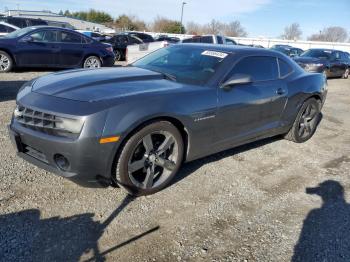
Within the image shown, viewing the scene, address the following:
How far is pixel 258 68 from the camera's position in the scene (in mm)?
4551

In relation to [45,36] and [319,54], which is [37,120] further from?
[319,54]

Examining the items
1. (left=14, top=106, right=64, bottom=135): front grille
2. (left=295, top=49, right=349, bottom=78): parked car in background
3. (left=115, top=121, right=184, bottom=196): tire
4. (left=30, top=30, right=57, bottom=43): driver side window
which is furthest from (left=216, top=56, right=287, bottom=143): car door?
(left=295, top=49, right=349, bottom=78): parked car in background

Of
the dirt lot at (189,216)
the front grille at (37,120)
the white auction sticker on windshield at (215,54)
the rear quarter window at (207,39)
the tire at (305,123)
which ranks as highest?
the rear quarter window at (207,39)

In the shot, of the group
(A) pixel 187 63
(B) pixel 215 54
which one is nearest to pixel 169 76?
(A) pixel 187 63

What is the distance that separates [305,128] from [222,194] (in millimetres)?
2779

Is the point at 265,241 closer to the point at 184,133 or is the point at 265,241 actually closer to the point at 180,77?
the point at 184,133

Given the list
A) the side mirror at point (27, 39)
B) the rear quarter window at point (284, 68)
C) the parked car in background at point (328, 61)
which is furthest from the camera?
the parked car in background at point (328, 61)

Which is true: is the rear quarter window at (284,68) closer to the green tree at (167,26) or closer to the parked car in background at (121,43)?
the parked car in background at (121,43)

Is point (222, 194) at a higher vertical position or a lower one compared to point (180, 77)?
lower

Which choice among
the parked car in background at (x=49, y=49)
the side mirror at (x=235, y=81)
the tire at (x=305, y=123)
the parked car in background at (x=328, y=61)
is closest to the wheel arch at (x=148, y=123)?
the side mirror at (x=235, y=81)

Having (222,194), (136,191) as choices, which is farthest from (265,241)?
(136,191)

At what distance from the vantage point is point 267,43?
49.8 m

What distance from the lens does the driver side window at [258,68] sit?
13.9ft

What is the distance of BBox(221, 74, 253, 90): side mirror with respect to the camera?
12.8 ft
